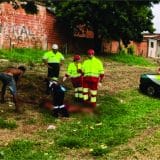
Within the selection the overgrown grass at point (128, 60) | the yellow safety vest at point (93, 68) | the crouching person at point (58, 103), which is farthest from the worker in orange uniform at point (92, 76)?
the overgrown grass at point (128, 60)

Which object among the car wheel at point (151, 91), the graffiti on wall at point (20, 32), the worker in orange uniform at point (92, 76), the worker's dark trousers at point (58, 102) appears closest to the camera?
the worker's dark trousers at point (58, 102)

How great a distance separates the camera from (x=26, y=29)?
34.5 meters

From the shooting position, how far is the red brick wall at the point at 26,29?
32.2 metres

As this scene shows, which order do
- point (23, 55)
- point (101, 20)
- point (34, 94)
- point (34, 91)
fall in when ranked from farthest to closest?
point (101, 20) → point (23, 55) → point (34, 91) → point (34, 94)

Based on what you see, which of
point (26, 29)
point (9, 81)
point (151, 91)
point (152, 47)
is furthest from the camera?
point (152, 47)

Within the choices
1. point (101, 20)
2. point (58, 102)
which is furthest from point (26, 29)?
point (58, 102)

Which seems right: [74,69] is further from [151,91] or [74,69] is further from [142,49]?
[142,49]

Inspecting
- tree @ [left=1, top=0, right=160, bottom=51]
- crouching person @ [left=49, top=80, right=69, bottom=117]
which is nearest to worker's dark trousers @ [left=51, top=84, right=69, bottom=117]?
crouching person @ [left=49, top=80, right=69, bottom=117]

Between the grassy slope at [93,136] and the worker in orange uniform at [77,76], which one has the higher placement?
the worker in orange uniform at [77,76]

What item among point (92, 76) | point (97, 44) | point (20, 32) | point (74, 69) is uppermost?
point (20, 32)

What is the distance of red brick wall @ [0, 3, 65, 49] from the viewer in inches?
1268

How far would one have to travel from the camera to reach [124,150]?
518 inches

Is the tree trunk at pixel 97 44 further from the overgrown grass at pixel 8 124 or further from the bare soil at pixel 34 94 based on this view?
the overgrown grass at pixel 8 124

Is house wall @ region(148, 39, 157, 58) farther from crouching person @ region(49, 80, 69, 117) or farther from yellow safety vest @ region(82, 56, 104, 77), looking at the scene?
crouching person @ region(49, 80, 69, 117)
